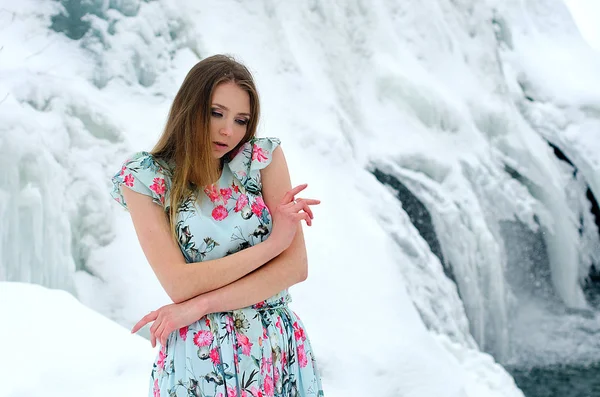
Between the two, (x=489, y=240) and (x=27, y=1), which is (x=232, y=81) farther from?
(x=489, y=240)

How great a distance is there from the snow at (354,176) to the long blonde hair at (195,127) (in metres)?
0.70

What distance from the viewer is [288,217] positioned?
163cm

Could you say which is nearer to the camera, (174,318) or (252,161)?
(174,318)

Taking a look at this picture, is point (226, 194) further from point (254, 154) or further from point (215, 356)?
point (215, 356)

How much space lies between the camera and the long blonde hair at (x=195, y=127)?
1.66 metres

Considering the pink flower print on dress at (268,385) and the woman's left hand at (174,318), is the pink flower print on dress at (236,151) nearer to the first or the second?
the woman's left hand at (174,318)

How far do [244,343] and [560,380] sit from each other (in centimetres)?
539

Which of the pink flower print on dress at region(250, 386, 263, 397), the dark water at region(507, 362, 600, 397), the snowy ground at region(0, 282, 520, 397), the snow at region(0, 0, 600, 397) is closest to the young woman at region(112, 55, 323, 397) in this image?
the pink flower print on dress at region(250, 386, 263, 397)

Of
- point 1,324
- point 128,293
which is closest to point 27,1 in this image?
point 128,293

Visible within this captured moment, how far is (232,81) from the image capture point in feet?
5.56

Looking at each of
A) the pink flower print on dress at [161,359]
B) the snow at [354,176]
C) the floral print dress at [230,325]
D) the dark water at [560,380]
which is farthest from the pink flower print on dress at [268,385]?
the dark water at [560,380]

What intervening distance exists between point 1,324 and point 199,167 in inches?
54.9

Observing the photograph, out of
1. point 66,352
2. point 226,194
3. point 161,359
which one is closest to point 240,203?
point 226,194

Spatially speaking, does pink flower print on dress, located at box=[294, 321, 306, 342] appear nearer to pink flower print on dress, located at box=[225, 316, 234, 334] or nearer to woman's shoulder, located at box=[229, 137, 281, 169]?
pink flower print on dress, located at box=[225, 316, 234, 334]
